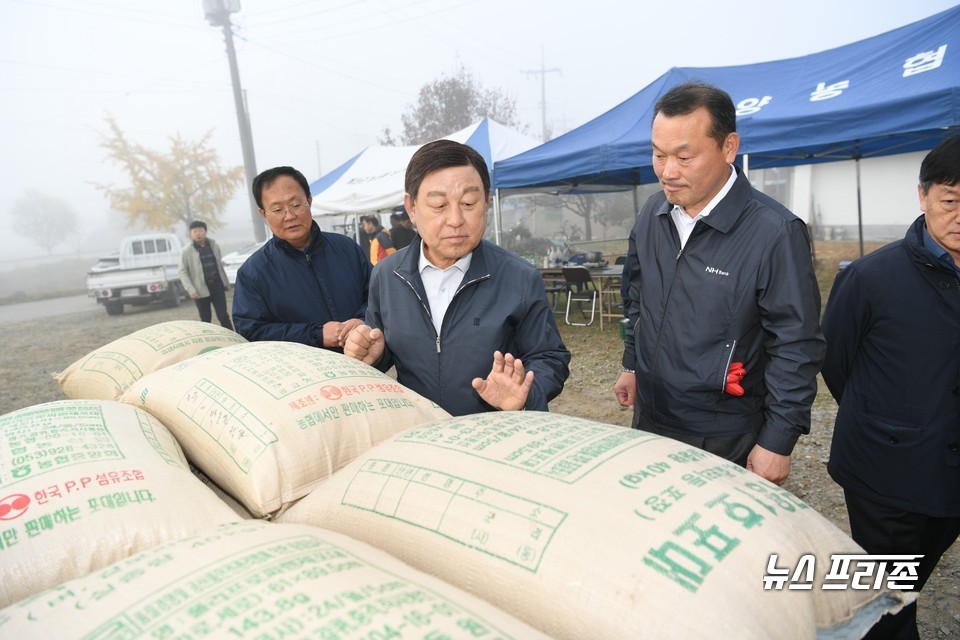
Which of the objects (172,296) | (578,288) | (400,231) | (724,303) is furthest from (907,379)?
(172,296)

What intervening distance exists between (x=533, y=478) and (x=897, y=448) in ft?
3.90

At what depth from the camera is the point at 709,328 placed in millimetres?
1511

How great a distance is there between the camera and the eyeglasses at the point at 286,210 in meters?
2.20

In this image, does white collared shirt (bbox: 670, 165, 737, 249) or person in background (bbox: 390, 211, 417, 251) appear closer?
white collared shirt (bbox: 670, 165, 737, 249)

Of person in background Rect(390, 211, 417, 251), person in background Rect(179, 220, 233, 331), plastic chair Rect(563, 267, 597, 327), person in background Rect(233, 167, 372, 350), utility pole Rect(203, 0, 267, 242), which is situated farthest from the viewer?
utility pole Rect(203, 0, 267, 242)

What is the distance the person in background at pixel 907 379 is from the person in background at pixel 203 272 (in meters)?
7.45

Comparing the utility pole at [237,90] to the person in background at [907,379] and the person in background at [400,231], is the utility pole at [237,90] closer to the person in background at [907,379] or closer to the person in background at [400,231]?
the person in background at [400,231]

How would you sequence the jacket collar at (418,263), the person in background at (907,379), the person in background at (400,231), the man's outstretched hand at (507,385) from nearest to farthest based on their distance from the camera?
1. the man's outstretched hand at (507,385)
2. the person in background at (907,379)
3. the jacket collar at (418,263)
4. the person in background at (400,231)

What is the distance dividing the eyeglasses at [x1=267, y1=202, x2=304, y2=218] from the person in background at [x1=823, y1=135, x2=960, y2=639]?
1.93 metres

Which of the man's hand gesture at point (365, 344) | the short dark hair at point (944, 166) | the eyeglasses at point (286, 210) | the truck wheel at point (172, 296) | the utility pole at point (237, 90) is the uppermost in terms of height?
the utility pole at point (237, 90)

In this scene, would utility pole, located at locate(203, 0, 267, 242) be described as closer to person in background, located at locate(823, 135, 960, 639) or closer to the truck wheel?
the truck wheel

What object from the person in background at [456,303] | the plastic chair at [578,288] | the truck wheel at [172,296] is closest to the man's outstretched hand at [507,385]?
the person in background at [456,303]

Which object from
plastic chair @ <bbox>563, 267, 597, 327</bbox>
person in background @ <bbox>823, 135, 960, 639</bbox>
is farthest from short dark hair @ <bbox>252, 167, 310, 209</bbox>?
plastic chair @ <bbox>563, 267, 597, 327</bbox>

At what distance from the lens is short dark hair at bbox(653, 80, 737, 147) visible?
145 cm
